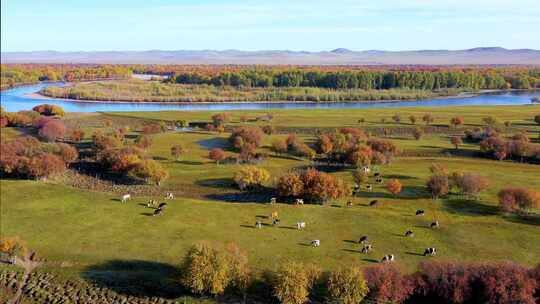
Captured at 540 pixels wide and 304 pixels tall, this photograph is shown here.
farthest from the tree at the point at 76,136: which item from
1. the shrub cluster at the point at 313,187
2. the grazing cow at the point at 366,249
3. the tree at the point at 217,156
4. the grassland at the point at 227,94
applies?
the grassland at the point at 227,94

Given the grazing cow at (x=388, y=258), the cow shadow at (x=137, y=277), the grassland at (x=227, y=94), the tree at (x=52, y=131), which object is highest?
the grassland at (x=227, y=94)

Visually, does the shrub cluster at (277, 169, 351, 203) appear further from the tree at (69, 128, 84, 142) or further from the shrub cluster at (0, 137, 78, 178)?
the tree at (69, 128, 84, 142)

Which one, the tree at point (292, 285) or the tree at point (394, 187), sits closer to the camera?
the tree at point (292, 285)

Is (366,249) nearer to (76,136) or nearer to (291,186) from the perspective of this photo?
(291,186)

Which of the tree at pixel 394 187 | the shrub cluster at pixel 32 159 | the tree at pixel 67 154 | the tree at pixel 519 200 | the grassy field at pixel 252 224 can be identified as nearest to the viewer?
the grassy field at pixel 252 224

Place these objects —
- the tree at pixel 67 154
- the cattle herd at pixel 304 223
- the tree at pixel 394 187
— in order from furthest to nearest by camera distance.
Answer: the tree at pixel 67 154, the tree at pixel 394 187, the cattle herd at pixel 304 223

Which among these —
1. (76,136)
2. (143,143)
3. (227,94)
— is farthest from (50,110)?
(227,94)

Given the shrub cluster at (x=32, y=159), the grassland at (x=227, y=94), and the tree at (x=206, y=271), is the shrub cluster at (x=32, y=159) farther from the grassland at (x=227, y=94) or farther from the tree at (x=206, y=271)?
the grassland at (x=227, y=94)
